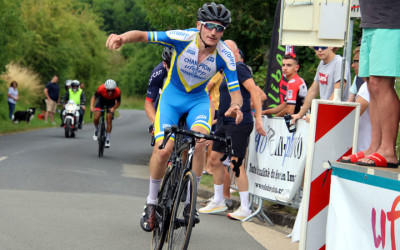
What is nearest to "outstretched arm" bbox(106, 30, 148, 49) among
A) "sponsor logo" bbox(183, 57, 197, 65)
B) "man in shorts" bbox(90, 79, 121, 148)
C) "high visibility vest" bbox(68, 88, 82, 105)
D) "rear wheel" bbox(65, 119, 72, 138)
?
"sponsor logo" bbox(183, 57, 197, 65)

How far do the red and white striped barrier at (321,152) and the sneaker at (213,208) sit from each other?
4774 mm

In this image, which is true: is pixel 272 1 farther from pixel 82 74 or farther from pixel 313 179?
pixel 82 74

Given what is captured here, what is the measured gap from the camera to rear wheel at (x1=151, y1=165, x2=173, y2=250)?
21.4 ft

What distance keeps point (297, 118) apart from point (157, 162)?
266cm

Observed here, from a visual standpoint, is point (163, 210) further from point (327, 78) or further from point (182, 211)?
point (327, 78)

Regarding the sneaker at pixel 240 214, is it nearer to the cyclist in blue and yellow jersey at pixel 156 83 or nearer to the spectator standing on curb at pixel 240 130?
the spectator standing on curb at pixel 240 130

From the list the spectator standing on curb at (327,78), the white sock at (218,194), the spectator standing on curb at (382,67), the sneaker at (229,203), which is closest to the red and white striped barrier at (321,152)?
the spectator standing on curb at (382,67)

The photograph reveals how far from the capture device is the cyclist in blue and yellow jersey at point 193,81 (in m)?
7.11

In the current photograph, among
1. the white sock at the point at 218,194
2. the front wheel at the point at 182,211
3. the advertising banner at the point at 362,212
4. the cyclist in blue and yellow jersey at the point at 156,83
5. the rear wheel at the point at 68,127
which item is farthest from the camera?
the rear wheel at the point at 68,127

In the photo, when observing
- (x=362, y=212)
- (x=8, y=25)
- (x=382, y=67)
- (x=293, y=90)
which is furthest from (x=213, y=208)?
(x=8, y=25)

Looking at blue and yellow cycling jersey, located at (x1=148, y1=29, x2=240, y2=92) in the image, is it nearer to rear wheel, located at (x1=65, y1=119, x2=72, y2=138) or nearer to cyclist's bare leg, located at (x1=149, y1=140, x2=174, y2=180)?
cyclist's bare leg, located at (x1=149, y1=140, x2=174, y2=180)

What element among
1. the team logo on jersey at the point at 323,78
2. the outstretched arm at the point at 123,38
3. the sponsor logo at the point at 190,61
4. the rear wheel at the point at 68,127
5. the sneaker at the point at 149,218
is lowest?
the rear wheel at the point at 68,127

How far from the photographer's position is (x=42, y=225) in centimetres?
811

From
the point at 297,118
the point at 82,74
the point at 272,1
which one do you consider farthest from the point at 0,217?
the point at 82,74
